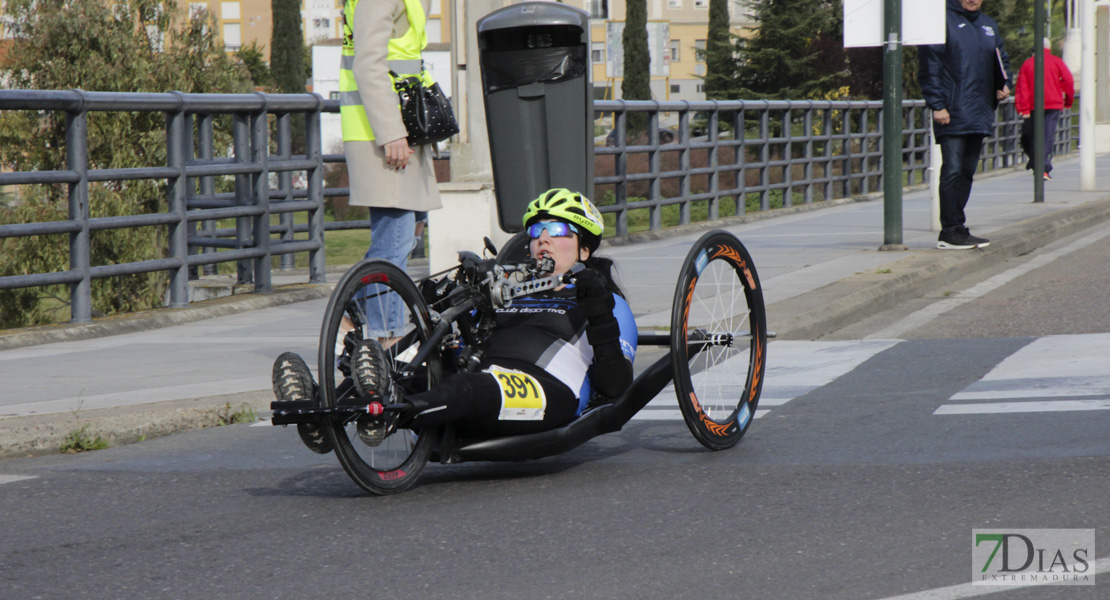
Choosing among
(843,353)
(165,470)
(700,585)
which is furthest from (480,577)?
(843,353)

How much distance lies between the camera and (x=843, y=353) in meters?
8.03

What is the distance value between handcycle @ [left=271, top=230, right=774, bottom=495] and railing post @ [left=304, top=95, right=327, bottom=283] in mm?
5624

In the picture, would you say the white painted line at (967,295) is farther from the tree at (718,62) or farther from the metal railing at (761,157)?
the tree at (718,62)

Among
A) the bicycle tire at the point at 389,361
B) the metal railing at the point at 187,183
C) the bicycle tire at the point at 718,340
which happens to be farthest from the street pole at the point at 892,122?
the bicycle tire at the point at 389,361

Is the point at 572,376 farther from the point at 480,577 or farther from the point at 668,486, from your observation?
the point at 480,577

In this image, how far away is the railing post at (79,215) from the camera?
29.2ft

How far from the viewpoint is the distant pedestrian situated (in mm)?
12242

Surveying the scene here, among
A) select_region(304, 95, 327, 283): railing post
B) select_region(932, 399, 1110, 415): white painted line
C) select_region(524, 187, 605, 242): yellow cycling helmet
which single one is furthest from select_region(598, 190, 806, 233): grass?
select_region(524, 187, 605, 242): yellow cycling helmet

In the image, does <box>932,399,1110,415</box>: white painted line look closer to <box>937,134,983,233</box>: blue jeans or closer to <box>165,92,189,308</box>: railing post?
<box>165,92,189,308</box>: railing post

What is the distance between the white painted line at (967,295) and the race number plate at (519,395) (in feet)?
14.3

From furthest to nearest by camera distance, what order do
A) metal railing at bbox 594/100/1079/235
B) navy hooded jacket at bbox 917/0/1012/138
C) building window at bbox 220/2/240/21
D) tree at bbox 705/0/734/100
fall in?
building window at bbox 220/2/240/21 < tree at bbox 705/0/734/100 < metal railing at bbox 594/100/1079/235 < navy hooded jacket at bbox 917/0/1012/138

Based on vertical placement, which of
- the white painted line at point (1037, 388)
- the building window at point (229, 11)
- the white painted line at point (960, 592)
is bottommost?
the white painted line at point (1037, 388)

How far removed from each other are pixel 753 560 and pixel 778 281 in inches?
273

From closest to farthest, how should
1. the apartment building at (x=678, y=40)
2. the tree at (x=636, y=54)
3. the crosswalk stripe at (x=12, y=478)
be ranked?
the crosswalk stripe at (x=12, y=478), the tree at (x=636, y=54), the apartment building at (x=678, y=40)
